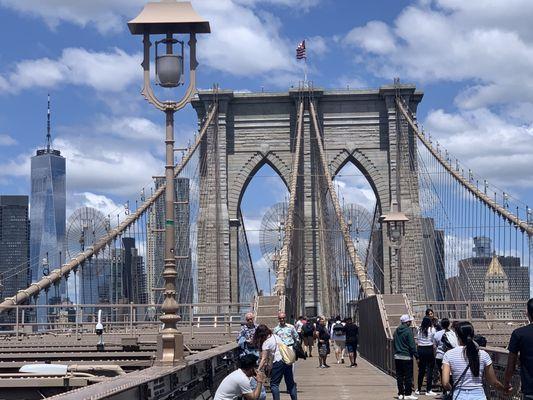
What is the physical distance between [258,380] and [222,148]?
178 feet

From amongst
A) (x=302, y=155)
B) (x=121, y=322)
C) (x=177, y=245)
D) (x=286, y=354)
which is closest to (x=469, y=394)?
(x=286, y=354)

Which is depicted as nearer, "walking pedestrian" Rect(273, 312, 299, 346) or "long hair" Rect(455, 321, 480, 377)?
"long hair" Rect(455, 321, 480, 377)

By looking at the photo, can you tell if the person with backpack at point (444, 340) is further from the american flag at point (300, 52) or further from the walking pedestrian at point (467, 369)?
the american flag at point (300, 52)

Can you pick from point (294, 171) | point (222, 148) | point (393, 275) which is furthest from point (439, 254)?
point (222, 148)

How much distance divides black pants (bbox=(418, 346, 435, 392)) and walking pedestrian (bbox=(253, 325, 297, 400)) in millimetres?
2954

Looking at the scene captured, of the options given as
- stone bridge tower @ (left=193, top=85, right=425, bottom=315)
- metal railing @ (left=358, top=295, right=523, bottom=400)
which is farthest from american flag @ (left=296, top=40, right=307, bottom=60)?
metal railing @ (left=358, top=295, right=523, bottom=400)

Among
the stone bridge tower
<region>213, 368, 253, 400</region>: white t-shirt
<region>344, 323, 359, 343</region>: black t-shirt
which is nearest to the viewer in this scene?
<region>213, 368, 253, 400</region>: white t-shirt

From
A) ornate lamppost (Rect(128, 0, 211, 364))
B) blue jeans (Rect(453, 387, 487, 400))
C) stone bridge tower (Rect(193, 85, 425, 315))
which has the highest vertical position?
stone bridge tower (Rect(193, 85, 425, 315))

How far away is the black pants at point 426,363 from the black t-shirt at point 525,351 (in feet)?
31.5

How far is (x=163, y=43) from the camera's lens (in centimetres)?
1505

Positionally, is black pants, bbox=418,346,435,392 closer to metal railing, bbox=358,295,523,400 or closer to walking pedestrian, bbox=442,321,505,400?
metal railing, bbox=358,295,523,400

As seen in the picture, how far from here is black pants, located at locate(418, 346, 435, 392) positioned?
57.6ft

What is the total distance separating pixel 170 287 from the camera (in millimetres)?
13805

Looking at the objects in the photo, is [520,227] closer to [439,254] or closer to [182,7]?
[439,254]
